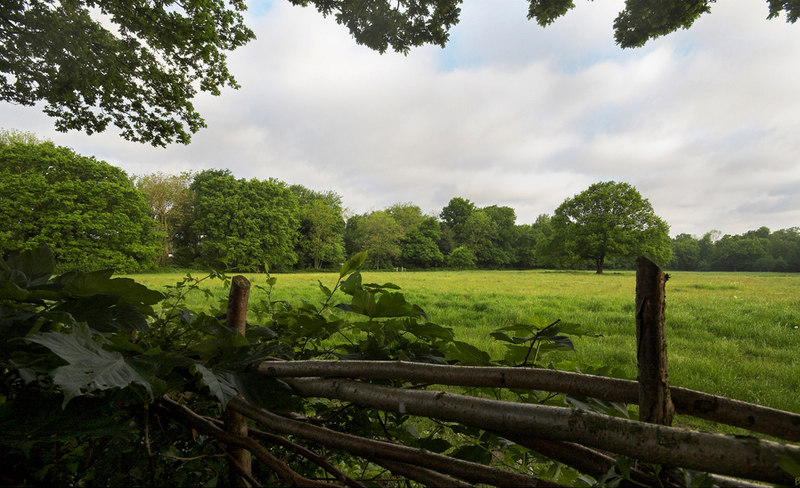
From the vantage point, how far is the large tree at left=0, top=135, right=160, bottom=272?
964 inches

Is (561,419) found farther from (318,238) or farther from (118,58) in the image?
(318,238)

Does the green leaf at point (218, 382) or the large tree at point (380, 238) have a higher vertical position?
the large tree at point (380, 238)

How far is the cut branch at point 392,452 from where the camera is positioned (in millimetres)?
612

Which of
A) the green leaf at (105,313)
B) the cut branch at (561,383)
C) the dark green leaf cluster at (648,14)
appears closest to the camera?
the cut branch at (561,383)

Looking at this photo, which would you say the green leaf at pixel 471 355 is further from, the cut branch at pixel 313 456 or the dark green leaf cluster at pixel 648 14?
the dark green leaf cluster at pixel 648 14

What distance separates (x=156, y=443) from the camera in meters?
0.80

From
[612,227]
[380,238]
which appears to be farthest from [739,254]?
[380,238]

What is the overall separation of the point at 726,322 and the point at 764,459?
33.0 feet

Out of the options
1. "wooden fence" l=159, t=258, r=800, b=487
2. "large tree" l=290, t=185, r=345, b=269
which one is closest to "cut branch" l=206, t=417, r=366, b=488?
"wooden fence" l=159, t=258, r=800, b=487

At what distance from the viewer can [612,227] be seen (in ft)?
124

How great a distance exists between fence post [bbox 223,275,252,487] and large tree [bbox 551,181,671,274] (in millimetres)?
41642

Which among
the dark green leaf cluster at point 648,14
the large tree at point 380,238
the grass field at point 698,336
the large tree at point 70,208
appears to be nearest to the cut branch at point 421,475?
the grass field at point 698,336

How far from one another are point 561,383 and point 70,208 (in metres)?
35.7

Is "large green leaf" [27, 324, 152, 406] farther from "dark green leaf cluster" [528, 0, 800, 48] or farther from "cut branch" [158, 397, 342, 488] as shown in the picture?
"dark green leaf cluster" [528, 0, 800, 48]
